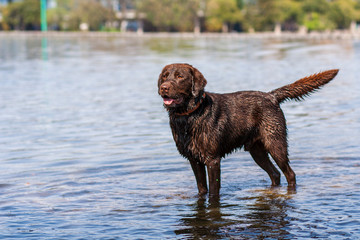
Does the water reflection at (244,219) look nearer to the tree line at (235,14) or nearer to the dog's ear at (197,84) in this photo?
the dog's ear at (197,84)

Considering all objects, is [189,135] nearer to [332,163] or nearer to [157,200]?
[157,200]

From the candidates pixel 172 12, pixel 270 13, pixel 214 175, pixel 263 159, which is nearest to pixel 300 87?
pixel 263 159

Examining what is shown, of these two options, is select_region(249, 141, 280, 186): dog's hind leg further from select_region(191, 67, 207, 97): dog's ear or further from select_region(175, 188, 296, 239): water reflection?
select_region(191, 67, 207, 97): dog's ear

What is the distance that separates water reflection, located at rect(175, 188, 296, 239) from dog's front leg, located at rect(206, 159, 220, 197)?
0.41ft

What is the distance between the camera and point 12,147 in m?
13.1

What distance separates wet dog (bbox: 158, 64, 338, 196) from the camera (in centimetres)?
787

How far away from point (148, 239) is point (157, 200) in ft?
5.60

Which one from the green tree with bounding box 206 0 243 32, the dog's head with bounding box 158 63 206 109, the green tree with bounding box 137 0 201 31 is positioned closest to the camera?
the dog's head with bounding box 158 63 206 109

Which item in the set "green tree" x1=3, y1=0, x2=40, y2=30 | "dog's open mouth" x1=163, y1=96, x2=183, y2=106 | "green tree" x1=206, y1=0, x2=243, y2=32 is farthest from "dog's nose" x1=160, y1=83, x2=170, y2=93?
"green tree" x1=3, y1=0, x2=40, y2=30

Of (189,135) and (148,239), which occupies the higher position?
(189,135)

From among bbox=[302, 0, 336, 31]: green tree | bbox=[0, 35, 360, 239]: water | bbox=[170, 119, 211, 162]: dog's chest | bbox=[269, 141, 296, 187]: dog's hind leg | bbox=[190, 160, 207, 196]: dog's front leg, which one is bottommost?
bbox=[0, 35, 360, 239]: water

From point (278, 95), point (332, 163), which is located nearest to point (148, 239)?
point (278, 95)

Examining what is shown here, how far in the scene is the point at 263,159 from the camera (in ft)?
30.6

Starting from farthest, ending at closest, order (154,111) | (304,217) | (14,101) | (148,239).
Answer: (14,101), (154,111), (304,217), (148,239)
